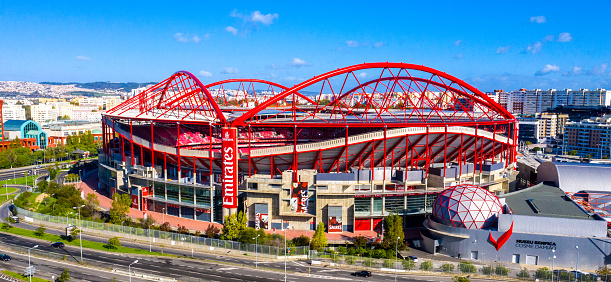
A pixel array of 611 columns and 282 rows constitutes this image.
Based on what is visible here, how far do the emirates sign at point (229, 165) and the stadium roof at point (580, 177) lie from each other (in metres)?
47.6

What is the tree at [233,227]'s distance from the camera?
175 ft

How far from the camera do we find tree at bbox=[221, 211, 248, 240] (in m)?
53.4

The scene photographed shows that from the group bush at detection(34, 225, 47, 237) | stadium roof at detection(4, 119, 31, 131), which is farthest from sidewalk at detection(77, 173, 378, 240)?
stadium roof at detection(4, 119, 31, 131)

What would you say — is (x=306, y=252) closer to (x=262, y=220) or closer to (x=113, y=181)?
(x=262, y=220)

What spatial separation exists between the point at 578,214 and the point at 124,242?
55.5m

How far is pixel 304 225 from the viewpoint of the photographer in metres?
59.2

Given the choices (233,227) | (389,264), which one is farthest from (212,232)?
(389,264)

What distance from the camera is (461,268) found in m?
45.6

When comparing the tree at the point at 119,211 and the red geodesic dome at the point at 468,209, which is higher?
the red geodesic dome at the point at 468,209

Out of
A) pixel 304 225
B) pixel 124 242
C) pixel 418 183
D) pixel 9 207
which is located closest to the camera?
pixel 124 242

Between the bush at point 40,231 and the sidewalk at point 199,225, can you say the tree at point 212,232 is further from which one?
the bush at point 40,231

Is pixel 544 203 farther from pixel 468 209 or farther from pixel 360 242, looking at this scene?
pixel 360 242

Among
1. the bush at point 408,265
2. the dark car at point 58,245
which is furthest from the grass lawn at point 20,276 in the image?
the bush at point 408,265

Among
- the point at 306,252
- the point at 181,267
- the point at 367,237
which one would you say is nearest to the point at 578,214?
the point at 367,237
